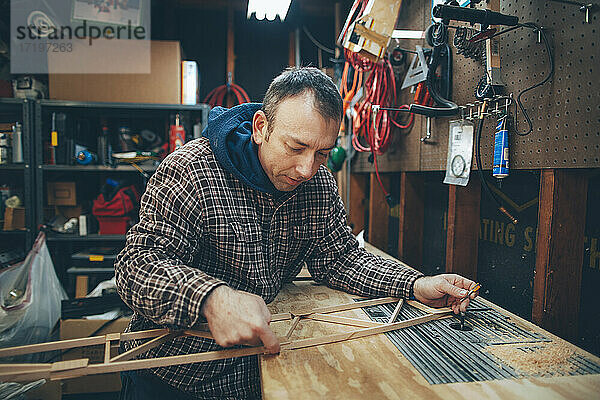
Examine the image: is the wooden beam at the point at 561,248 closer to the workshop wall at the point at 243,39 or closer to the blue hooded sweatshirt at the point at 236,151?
the blue hooded sweatshirt at the point at 236,151

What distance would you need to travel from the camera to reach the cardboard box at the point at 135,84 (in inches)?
123

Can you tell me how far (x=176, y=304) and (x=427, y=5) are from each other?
1748 mm

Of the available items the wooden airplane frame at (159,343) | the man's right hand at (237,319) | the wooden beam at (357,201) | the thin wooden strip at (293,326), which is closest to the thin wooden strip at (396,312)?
the wooden airplane frame at (159,343)

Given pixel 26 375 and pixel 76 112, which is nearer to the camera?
pixel 26 375

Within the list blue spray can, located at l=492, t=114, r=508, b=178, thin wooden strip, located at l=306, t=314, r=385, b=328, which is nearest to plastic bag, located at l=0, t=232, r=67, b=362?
thin wooden strip, located at l=306, t=314, r=385, b=328

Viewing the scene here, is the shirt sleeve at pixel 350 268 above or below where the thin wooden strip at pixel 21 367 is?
above

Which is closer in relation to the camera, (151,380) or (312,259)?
(151,380)

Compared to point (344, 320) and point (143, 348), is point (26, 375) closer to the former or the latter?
point (143, 348)

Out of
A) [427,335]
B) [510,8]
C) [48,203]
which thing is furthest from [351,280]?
[48,203]

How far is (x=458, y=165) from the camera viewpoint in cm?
158

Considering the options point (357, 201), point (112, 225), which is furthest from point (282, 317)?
point (112, 225)

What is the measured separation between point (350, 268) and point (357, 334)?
42cm

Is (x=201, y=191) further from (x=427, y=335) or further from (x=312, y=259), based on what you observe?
(x=427, y=335)

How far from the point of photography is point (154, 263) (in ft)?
3.41
